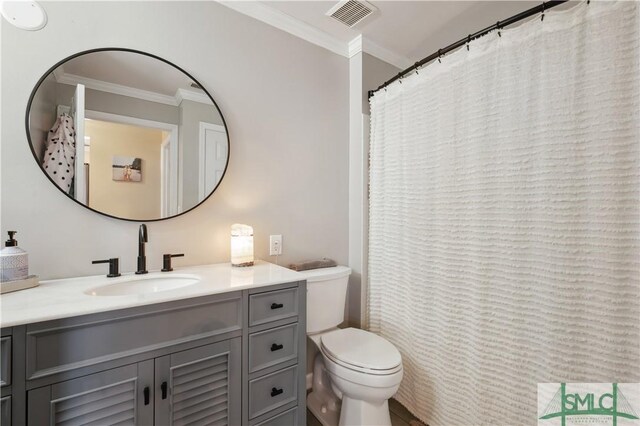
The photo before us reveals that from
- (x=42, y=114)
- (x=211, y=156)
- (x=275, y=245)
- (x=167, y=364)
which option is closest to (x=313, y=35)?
(x=211, y=156)

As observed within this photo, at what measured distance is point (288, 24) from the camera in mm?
1778

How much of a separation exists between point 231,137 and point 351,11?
1.06 meters

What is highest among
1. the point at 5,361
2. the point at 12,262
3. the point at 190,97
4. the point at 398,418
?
the point at 190,97

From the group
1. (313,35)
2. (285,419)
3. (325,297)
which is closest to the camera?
(285,419)

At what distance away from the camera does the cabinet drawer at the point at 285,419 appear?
1.20 metres

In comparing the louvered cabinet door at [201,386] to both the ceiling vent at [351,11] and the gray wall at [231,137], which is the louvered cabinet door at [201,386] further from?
the ceiling vent at [351,11]

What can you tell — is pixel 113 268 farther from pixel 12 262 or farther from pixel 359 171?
pixel 359 171

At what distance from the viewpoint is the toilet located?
4.34 ft

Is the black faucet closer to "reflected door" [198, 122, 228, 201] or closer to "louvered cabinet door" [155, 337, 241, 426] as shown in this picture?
"reflected door" [198, 122, 228, 201]

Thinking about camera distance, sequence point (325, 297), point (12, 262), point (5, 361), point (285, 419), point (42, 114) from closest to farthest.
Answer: point (5, 361)
point (12, 262)
point (42, 114)
point (285, 419)
point (325, 297)

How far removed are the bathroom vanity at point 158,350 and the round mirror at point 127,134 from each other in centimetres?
40

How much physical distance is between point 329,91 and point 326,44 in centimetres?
31

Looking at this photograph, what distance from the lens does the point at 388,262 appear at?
1.81 m

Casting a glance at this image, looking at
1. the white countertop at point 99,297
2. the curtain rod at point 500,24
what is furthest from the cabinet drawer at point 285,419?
the curtain rod at point 500,24
